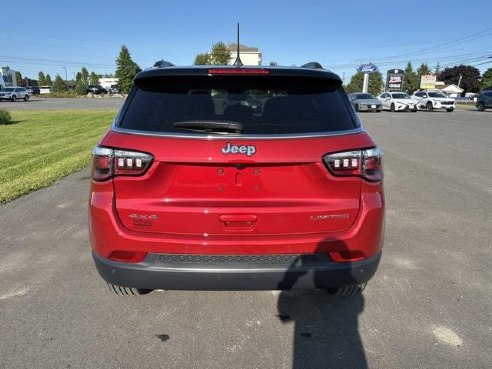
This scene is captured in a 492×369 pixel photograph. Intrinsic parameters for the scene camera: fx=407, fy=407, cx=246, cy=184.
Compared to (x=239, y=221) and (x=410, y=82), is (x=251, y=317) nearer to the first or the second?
(x=239, y=221)

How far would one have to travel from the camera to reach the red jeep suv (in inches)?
98.3

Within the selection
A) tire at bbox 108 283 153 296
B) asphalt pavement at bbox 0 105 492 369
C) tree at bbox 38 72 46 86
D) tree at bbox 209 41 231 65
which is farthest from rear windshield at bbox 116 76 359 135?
tree at bbox 38 72 46 86

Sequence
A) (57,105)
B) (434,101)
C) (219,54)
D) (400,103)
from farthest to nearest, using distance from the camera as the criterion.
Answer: (219,54)
(57,105)
(434,101)
(400,103)

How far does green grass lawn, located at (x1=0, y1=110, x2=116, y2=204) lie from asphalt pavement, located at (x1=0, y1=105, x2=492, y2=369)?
8.12ft

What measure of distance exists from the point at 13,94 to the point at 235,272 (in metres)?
54.9

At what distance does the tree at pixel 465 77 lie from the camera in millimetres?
110688

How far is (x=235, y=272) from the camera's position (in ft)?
8.36

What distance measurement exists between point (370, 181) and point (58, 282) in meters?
2.80

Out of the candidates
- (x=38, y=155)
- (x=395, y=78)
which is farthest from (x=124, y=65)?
(x=38, y=155)

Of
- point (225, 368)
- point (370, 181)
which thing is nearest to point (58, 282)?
point (225, 368)

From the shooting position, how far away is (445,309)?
10.6 feet

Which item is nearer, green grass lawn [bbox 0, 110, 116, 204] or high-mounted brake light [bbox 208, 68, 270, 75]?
high-mounted brake light [bbox 208, 68, 270, 75]

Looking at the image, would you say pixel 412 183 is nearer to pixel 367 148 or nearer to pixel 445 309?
pixel 445 309

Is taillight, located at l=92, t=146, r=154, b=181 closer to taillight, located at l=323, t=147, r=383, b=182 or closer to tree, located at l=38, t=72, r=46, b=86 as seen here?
taillight, located at l=323, t=147, r=383, b=182
